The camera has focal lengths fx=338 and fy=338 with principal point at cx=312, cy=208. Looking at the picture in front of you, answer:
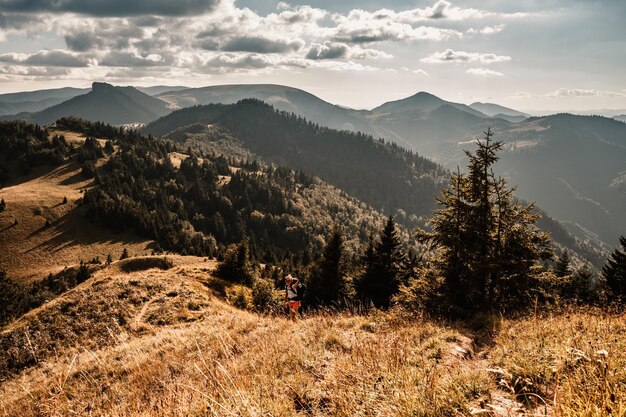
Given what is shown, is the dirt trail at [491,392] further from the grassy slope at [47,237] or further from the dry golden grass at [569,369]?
the grassy slope at [47,237]

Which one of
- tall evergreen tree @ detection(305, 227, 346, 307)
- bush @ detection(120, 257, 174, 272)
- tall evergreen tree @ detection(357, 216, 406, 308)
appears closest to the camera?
tall evergreen tree @ detection(357, 216, 406, 308)

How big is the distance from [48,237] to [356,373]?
120181 mm

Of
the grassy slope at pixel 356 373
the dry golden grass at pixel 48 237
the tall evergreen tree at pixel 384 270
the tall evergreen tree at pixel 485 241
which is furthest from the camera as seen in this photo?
the dry golden grass at pixel 48 237

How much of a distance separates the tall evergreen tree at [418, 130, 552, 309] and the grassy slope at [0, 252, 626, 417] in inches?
309

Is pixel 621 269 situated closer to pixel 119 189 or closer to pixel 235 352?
pixel 235 352

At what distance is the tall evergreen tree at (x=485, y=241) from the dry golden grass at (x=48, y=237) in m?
92.7

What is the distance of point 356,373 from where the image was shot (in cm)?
488

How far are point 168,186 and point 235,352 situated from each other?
569 ft

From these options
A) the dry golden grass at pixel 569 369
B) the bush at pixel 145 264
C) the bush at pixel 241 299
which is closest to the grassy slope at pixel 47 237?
the bush at pixel 145 264

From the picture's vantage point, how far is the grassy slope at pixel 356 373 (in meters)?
3.85

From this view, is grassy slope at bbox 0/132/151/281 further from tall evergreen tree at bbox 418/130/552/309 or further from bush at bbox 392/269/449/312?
tall evergreen tree at bbox 418/130/552/309

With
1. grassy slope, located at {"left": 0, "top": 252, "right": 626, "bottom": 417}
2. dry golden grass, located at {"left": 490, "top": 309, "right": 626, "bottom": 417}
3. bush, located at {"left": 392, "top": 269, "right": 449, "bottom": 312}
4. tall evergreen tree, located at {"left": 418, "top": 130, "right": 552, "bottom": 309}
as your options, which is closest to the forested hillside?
bush, located at {"left": 392, "top": 269, "right": 449, "bottom": 312}

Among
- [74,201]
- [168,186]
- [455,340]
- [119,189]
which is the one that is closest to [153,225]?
[74,201]

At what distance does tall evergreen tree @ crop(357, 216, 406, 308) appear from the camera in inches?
1489
